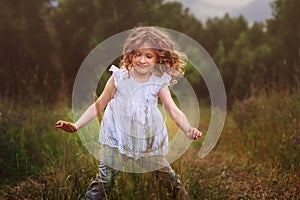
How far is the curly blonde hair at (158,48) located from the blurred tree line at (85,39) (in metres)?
6.12

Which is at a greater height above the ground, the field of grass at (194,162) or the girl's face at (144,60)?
the girl's face at (144,60)

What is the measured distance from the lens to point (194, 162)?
435cm

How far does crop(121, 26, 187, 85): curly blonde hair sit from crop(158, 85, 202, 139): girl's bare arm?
16 centimetres

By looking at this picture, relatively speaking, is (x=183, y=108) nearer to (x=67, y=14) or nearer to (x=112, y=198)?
(x=112, y=198)

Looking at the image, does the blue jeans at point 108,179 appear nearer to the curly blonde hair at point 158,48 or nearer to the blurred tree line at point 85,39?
the curly blonde hair at point 158,48

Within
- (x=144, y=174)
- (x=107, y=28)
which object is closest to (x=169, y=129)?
(x=144, y=174)

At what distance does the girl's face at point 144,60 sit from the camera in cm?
276

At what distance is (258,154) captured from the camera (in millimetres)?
4887

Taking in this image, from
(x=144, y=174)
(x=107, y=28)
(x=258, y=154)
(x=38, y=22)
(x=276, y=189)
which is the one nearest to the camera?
(x=144, y=174)

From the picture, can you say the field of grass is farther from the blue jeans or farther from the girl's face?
the girl's face

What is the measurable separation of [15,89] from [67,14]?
2454mm

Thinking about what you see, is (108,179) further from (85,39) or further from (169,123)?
(85,39)

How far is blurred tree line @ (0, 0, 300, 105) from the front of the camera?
9.55 m

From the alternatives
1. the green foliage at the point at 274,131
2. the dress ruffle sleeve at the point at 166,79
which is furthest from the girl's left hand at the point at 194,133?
the green foliage at the point at 274,131
